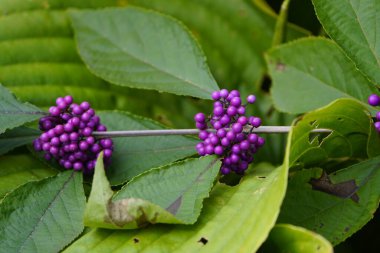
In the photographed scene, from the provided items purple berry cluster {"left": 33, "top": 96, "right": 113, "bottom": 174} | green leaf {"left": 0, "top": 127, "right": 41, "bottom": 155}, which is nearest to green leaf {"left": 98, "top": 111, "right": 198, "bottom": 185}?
purple berry cluster {"left": 33, "top": 96, "right": 113, "bottom": 174}

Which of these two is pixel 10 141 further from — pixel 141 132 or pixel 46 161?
pixel 141 132

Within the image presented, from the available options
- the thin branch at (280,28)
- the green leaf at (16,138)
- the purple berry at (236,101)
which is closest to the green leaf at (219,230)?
the purple berry at (236,101)

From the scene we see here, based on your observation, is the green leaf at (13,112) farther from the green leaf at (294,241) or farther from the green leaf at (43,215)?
the green leaf at (294,241)

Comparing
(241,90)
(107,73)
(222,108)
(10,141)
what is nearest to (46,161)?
(10,141)

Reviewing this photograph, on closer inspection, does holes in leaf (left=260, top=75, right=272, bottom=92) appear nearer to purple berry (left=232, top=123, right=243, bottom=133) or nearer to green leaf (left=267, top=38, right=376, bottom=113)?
green leaf (left=267, top=38, right=376, bottom=113)

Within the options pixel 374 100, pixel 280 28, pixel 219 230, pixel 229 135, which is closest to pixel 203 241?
pixel 219 230

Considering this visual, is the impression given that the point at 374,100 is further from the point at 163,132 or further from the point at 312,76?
the point at 163,132
